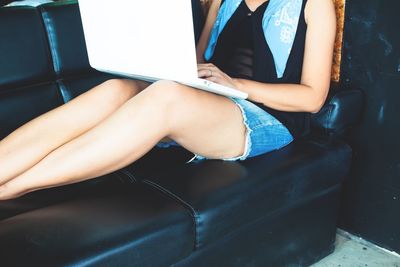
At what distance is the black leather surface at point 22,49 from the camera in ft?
4.97

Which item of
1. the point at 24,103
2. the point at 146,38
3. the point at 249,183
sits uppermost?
the point at 146,38

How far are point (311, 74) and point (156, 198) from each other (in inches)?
23.0

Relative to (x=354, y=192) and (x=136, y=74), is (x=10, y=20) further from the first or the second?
(x=354, y=192)

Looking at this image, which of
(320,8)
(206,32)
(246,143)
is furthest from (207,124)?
(206,32)

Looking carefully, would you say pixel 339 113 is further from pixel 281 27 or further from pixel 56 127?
pixel 56 127

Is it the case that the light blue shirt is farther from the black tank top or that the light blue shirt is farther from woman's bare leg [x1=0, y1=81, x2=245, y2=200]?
woman's bare leg [x1=0, y1=81, x2=245, y2=200]

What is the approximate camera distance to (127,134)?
3.54 feet

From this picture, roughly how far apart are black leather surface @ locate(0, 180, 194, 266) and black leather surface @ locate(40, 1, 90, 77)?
66 cm

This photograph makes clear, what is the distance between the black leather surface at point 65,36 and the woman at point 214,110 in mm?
419

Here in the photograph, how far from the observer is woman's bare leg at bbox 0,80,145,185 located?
115cm

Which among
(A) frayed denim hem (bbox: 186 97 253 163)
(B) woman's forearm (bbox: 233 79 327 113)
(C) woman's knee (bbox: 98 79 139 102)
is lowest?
(A) frayed denim hem (bbox: 186 97 253 163)

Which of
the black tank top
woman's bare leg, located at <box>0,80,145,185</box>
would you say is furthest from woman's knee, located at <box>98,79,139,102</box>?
the black tank top

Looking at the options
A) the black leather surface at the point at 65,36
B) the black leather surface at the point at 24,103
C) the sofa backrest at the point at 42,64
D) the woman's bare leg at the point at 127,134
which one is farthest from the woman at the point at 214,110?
the black leather surface at the point at 65,36

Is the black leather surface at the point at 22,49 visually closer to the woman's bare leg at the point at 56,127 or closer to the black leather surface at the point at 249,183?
the woman's bare leg at the point at 56,127
